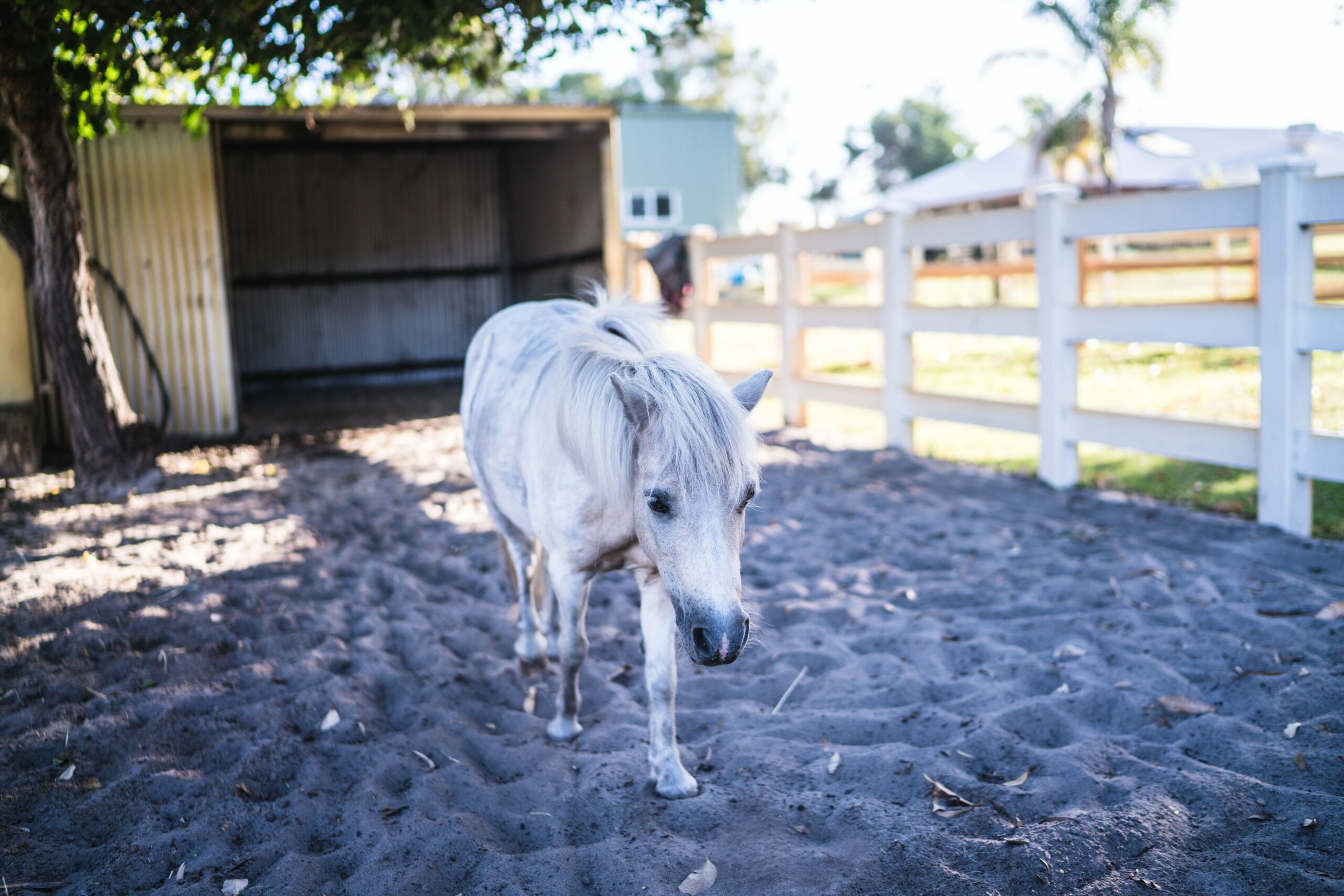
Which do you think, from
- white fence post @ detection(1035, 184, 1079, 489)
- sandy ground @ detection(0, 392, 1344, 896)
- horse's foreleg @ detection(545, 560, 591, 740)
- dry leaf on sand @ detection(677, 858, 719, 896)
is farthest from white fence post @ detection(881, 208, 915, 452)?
dry leaf on sand @ detection(677, 858, 719, 896)

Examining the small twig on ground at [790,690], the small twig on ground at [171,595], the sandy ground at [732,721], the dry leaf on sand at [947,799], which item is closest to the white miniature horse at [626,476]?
the sandy ground at [732,721]

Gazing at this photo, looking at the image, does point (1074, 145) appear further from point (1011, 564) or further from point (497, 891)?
point (497, 891)

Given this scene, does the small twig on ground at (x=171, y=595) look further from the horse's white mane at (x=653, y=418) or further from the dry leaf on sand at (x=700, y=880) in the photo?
the dry leaf on sand at (x=700, y=880)

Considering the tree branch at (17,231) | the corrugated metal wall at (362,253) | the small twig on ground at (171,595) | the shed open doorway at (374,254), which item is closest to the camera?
the small twig on ground at (171,595)

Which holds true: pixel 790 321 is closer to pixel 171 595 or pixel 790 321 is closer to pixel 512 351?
pixel 512 351

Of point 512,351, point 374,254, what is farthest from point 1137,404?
point 374,254

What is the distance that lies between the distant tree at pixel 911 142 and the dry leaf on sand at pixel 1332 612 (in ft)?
159

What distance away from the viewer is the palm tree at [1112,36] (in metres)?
15.9

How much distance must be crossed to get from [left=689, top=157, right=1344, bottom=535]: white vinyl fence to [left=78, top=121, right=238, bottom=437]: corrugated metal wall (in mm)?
4673

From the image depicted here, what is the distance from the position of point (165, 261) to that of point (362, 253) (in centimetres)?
609

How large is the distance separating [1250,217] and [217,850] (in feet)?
15.9

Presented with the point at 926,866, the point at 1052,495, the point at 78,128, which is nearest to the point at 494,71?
the point at 78,128

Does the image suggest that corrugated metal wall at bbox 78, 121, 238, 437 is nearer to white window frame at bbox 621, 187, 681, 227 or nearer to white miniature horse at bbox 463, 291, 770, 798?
white miniature horse at bbox 463, 291, 770, 798

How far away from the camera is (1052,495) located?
17.7ft
